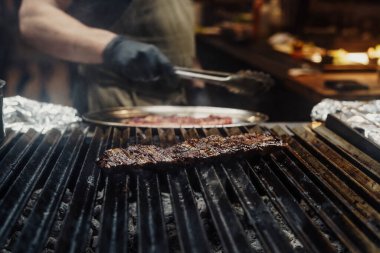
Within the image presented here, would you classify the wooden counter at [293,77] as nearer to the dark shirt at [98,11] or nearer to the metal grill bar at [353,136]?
the metal grill bar at [353,136]

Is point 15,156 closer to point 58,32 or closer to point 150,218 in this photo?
point 150,218

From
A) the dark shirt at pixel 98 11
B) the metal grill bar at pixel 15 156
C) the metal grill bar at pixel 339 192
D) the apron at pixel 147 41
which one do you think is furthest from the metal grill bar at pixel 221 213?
the dark shirt at pixel 98 11

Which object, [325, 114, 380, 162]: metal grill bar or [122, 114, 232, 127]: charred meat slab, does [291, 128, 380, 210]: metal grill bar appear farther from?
[122, 114, 232, 127]: charred meat slab

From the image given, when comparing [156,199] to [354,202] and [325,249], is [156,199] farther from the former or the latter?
[354,202]

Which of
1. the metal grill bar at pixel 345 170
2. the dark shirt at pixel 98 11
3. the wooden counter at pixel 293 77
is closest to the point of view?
the metal grill bar at pixel 345 170

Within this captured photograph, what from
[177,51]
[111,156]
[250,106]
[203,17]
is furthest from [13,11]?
[203,17]

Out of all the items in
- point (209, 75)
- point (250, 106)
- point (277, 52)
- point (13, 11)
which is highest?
point (13, 11)
